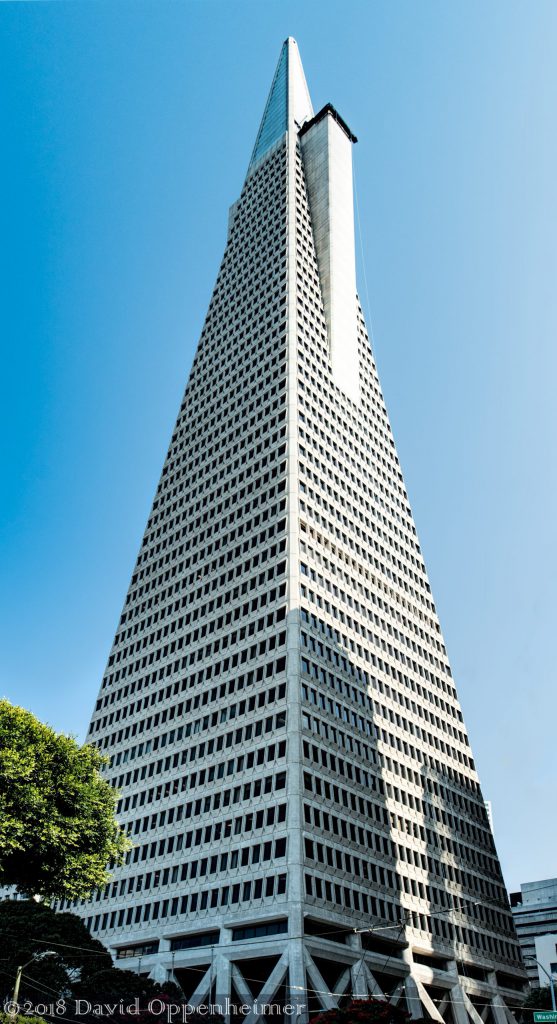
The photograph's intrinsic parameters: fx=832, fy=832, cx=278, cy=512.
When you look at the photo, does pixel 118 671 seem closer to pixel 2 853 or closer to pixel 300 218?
pixel 2 853

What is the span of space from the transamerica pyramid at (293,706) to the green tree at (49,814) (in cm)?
1848

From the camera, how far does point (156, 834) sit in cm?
8719

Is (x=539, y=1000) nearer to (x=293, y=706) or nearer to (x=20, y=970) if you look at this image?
(x=293, y=706)

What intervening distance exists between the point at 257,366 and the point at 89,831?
7128 centimetres

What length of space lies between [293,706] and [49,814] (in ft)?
91.5

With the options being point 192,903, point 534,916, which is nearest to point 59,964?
point 192,903

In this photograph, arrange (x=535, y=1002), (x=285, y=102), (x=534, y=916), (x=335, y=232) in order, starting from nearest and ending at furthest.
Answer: (x=535, y=1002) → (x=335, y=232) → (x=285, y=102) → (x=534, y=916)

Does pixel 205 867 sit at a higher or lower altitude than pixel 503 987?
higher

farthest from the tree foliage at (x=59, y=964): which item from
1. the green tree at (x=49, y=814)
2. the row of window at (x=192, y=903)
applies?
the row of window at (x=192, y=903)

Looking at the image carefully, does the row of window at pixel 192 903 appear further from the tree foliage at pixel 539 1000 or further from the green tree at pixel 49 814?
the tree foliage at pixel 539 1000

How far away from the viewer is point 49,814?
5647cm

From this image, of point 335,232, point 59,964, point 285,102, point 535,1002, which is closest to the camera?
point 59,964

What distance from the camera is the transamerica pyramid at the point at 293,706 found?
73.8 meters

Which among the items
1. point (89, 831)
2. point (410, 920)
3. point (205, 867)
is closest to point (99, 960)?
point (89, 831)
